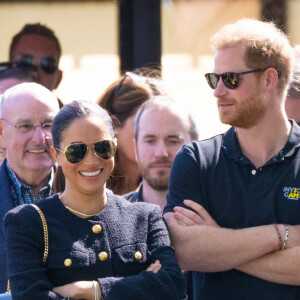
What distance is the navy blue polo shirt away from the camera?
3.35m

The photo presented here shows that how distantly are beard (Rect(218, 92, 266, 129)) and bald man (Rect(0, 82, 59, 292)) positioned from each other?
92 cm

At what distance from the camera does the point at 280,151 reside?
347 cm

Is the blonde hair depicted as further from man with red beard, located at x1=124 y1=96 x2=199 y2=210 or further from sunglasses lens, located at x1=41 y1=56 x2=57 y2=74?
sunglasses lens, located at x1=41 y1=56 x2=57 y2=74

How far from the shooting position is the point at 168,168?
4.09m

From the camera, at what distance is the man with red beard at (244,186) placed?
330 centimetres

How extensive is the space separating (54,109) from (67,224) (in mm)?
1009

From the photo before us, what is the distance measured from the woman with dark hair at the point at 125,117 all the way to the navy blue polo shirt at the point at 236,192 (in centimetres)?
130

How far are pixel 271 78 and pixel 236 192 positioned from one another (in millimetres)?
574

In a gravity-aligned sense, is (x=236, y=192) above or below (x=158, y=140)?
below

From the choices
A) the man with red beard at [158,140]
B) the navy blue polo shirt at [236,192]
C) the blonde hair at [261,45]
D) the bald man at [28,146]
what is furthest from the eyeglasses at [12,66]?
the navy blue polo shirt at [236,192]

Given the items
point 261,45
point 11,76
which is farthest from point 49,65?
point 261,45

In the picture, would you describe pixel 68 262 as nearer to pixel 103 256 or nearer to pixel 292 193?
pixel 103 256

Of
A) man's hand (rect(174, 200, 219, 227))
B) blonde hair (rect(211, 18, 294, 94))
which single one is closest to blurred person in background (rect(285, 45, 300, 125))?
blonde hair (rect(211, 18, 294, 94))

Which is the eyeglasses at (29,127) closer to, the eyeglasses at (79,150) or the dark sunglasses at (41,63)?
the eyeglasses at (79,150)
